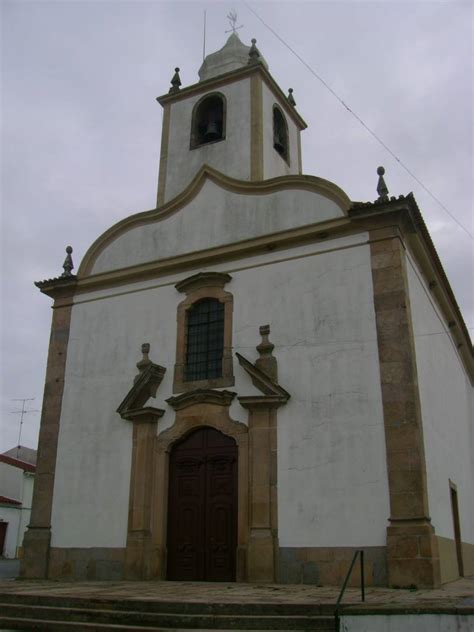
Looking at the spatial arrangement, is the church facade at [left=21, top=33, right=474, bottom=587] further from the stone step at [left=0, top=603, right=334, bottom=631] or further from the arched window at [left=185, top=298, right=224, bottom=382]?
the stone step at [left=0, top=603, right=334, bottom=631]

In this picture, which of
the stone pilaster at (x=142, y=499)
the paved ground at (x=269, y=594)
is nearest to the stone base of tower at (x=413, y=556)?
the paved ground at (x=269, y=594)

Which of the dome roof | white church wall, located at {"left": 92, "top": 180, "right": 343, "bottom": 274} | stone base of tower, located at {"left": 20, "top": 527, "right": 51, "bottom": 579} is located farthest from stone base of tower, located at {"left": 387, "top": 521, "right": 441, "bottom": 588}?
the dome roof

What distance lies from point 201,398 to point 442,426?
4911 millimetres

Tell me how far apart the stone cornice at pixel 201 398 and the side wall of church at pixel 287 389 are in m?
0.19

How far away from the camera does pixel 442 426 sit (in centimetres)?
1326

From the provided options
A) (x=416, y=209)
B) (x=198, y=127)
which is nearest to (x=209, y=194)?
(x=198, y=127)

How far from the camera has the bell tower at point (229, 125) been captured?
15.3 metres

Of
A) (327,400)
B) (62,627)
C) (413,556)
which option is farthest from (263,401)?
(62,627)

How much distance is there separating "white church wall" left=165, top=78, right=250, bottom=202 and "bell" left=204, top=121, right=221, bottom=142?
0.90 ft

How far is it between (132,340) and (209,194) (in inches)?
143

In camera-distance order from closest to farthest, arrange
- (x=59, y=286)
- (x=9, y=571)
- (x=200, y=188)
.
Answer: (x=200, y=188) < (x=59, y=286) < (x=9, y=571)

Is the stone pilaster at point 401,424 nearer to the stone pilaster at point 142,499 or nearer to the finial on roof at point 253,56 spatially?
the stone pilaster at point 142,499

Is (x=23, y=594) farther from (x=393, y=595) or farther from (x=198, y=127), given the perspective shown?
(x=198, y=127)

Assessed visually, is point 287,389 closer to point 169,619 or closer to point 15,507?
point 169,619
